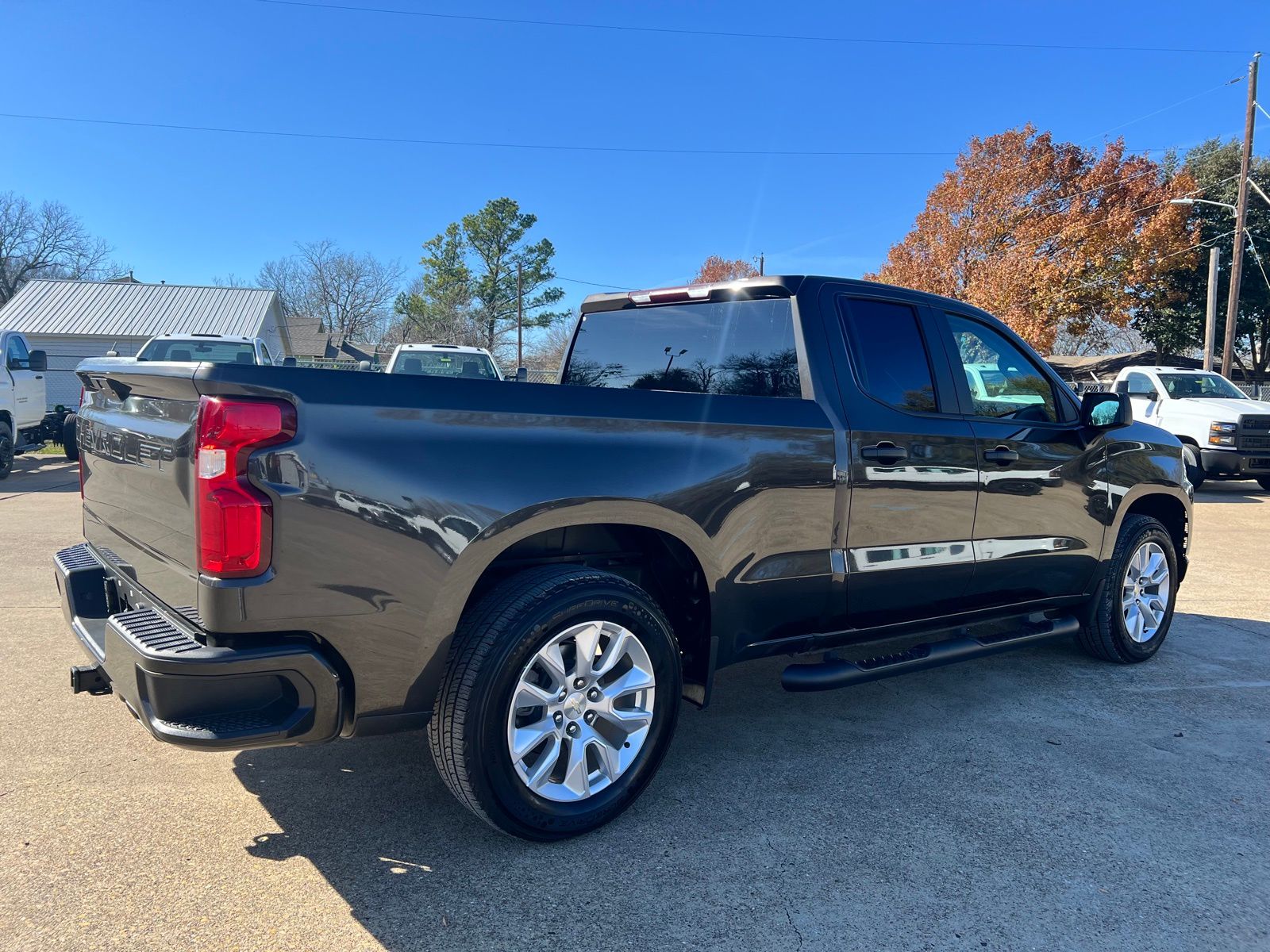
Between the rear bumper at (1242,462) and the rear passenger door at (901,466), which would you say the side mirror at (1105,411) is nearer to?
the rear passenger door at (901,466)

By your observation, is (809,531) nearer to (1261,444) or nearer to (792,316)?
(792,316)

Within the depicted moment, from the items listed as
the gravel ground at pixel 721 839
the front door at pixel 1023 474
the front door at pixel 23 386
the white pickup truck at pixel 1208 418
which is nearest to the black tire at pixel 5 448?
the front door at pixel 23 386

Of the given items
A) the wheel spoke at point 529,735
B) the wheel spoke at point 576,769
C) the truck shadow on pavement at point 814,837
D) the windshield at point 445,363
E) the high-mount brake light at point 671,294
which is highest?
the windshield at point 445,363

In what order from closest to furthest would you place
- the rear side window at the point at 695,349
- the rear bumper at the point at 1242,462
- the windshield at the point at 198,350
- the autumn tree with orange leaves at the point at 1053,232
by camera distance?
the rear side window at the point at 695,349 < the windshield at the point at 198,350 < the rear bumper at the point at 1242,462 < the autumn tree with orange leaves at the point at 1053,232

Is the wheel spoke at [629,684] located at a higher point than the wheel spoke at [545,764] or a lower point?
higher

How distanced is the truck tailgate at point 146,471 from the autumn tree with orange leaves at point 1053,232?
2650 centimetres

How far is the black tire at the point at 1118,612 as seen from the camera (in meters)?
4.94

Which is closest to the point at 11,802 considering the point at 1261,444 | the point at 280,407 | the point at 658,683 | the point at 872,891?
the point at 280,407

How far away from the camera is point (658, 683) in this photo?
3.16m

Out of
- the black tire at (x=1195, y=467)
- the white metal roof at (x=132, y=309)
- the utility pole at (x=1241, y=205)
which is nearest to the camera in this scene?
the black tire at (x=1195, y=467)

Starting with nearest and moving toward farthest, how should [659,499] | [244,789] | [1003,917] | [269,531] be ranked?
[269,531], [1003,917], [659,499], [244,789]

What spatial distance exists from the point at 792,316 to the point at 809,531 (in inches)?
35.2

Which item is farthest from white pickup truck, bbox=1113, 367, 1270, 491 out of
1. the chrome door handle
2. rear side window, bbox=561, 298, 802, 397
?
rear side window, bbox=561, 298, 802, 397

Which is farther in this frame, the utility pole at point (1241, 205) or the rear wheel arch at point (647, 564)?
the utility pole at point (1241, 205)
